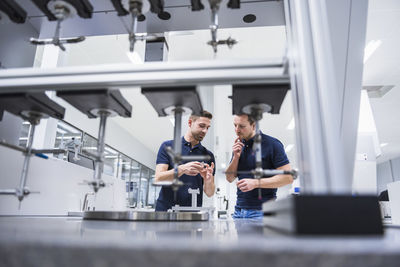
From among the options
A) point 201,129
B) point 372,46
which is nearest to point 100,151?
point 201,129

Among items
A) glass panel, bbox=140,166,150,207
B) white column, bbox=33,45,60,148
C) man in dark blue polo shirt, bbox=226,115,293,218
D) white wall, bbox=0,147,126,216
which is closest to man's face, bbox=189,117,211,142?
man in dark blue polo shirt, bbox=226,115,293,218

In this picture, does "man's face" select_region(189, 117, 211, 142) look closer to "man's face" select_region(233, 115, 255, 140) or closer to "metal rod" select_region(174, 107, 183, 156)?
"man's face" select_region(233, 115, 255, 140)

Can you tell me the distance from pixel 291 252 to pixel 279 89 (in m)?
0.37

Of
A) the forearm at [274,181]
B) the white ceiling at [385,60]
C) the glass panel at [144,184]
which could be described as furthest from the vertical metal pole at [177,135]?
the glass panel at [144,184]

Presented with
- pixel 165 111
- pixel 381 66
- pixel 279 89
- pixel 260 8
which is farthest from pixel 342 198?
pixel 381 66

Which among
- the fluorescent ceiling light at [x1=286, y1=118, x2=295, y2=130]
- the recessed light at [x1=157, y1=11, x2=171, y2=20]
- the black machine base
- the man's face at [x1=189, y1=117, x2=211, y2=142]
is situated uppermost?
the fluorescent ceiling light at [x1=286, y1=118, x2=295, y2=130]

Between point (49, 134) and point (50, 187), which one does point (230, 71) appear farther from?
point (49, 134)

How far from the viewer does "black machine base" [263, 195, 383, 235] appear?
0.30 meters

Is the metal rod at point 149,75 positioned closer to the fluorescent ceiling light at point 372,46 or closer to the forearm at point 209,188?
the forearm at point 209,188

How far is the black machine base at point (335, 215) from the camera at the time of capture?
299 millimetres

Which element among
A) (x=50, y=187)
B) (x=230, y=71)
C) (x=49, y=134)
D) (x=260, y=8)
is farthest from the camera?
(x=49, y=134)

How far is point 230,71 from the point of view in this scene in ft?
1.78

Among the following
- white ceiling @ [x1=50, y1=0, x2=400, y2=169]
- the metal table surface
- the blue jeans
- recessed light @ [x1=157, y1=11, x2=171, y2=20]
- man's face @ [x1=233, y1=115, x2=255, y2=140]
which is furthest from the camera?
white ceiling @ [x1=50, y1=0, x2=400, y2=169]

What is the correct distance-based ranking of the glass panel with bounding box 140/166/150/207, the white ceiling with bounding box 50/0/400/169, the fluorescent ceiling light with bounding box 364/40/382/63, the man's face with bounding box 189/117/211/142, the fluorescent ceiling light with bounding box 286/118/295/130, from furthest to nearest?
the glass panel with bounding box 140/166/150/207
the fluorescent ceiling light with bounding box 286/118/295/130
the fluorescent ceiling light with bounding box 364/40/382/63
the white ceiling with bounding box 50/0/400/169
the man's face with bounding box 189/117/211/142
